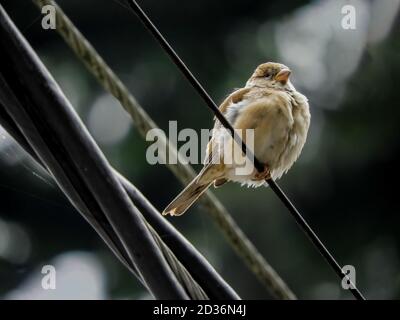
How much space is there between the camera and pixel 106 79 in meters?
3.66

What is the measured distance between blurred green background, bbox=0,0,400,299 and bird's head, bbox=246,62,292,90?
5.21 m

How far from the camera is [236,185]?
34.1ft

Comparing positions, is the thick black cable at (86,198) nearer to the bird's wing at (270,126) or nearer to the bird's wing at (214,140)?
the bird's wing at (270,126)

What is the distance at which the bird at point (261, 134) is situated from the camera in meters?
4.59

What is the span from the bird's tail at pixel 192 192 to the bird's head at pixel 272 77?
0.54 metres

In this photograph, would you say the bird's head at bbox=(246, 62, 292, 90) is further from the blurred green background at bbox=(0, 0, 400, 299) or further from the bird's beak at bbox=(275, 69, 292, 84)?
the blurred green background at bbox=(0, 0, 400, 299)

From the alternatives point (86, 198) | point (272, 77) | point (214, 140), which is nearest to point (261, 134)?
point (214, 140)

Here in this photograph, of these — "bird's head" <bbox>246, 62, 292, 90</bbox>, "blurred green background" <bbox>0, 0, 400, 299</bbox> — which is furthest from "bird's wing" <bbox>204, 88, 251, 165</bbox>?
"blurred green background" <bbox>0, 0, 400, 299</bbox>

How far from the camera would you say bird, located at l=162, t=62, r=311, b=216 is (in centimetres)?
459

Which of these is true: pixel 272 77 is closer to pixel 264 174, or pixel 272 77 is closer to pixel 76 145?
pixel 264 174

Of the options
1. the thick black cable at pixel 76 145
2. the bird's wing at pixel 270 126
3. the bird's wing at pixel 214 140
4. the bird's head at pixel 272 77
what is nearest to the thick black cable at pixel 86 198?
the thick black cable at pixel 76 145

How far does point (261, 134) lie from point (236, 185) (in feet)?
19.1

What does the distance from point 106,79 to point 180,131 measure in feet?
22.5
